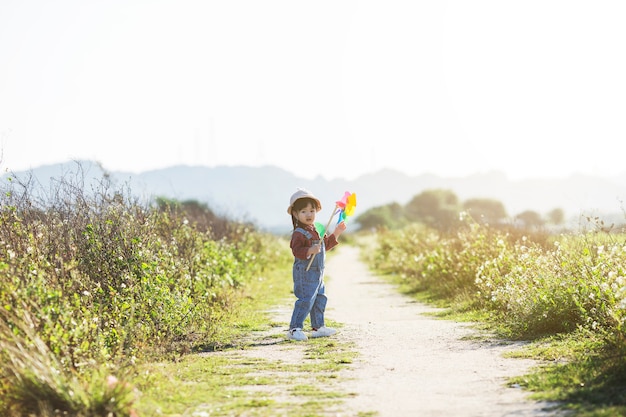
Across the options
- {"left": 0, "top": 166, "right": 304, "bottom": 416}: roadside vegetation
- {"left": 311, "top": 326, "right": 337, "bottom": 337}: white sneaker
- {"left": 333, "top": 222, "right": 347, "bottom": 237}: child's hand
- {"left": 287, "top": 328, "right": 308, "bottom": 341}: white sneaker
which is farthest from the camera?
{"left": 311, "top": 326, "right": 337, "bottom": 337}: white sneaker

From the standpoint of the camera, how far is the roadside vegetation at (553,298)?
7125 mm

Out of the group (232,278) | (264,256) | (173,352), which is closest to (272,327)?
(173,352)

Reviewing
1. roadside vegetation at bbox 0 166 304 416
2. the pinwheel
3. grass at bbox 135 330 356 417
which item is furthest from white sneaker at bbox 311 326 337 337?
grass at bbox 135 330 356 417

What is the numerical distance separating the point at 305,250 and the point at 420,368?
278cm

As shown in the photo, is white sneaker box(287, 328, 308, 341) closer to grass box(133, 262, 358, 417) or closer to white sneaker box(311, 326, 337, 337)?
grass box(133, 262, 358, 417)

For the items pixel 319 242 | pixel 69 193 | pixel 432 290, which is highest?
pixel 69 193

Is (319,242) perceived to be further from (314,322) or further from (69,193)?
(69,193)

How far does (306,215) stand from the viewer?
10742mm

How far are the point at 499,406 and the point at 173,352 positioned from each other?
404 centimetres

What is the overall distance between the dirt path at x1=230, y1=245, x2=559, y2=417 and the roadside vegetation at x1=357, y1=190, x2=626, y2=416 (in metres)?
0.34

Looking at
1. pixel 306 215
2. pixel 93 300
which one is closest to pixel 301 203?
pixel 306 215

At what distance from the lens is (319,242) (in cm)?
1070

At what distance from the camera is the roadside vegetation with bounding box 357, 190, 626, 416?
7125 mm

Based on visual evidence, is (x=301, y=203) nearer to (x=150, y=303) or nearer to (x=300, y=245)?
(x=300, y=245)
